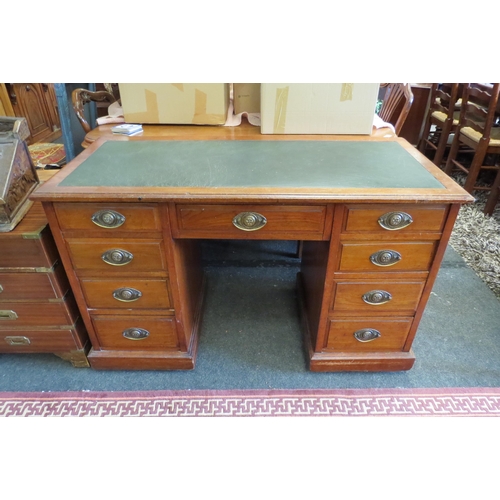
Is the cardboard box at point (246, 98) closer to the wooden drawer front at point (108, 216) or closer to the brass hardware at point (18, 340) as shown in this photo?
the wooden drawer front at point (108, 216)

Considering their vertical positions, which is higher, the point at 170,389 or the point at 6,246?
the point at 6,246

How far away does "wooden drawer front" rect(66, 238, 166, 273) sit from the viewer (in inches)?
44.4

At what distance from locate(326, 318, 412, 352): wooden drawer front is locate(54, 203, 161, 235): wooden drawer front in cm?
73

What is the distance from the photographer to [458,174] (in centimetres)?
311

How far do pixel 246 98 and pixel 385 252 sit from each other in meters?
1.05

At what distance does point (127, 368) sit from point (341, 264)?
0.91m

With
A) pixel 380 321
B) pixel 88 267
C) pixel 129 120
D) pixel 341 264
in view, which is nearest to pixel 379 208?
pixel 341 264

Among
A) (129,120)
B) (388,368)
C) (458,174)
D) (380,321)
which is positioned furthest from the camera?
(458,174)

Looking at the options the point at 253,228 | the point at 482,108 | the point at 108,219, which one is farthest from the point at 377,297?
the point at 482,108

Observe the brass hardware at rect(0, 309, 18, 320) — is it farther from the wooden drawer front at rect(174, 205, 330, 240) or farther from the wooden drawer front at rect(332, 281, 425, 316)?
the wooden drawer front at rect(332, 281, 425, 316)

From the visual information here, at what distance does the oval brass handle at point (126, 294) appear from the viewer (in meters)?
1.23

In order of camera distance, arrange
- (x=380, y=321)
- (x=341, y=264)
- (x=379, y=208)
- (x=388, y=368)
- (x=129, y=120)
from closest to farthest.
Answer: (x=379, y=208)
(x=341, y=264)
(x=380, y=321)
(x=388, y=368)
(x=129, y=120)

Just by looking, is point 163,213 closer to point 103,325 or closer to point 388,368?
point 103,325

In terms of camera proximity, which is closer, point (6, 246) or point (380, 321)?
point (6, 246)
